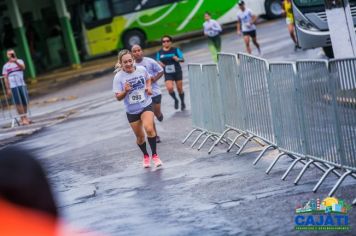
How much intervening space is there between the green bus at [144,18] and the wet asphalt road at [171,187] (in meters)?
20.0

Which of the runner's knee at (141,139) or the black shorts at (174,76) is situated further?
the black shorts at (174,76)

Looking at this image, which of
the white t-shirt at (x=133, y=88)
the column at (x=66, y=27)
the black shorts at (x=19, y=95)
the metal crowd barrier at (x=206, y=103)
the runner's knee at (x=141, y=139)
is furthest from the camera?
the column at (x=66, y=27)

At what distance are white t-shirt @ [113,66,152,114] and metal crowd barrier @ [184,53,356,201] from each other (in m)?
1.27

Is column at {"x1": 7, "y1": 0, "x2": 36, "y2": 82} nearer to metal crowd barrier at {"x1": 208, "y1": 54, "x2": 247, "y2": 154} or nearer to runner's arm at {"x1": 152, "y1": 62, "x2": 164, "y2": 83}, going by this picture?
runner's arm at {"x1": 152, "y1": 62, "x2": 164, "y2": 83}

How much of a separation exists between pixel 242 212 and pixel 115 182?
11.7 ft

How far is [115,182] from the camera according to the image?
11.6m

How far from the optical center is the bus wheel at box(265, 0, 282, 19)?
38.7 meters

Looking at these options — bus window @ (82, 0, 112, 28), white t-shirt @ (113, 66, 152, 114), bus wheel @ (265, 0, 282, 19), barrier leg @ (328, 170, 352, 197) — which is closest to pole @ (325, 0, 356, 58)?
white t-shirt @ (113, 66, 152, 114)

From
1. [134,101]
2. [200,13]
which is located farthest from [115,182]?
[200,13]

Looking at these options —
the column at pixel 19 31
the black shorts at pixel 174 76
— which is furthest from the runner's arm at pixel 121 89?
the column at pixel 19 31

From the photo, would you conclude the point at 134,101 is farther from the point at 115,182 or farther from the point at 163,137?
the point at 163,137

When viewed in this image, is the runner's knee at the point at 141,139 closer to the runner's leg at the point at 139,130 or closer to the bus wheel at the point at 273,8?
the runner's leg at the point at 139,130

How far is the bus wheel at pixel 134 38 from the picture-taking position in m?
38.0

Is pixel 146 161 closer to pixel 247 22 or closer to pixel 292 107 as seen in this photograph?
pixel 292 107
